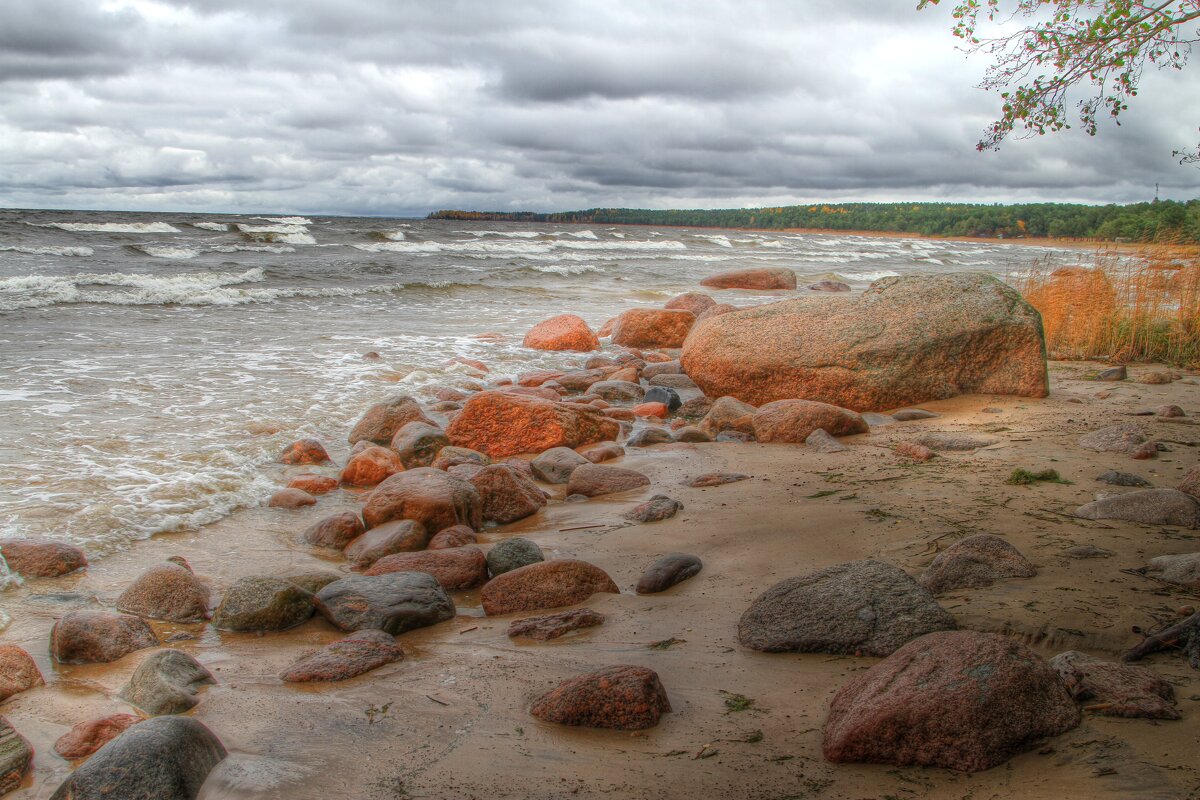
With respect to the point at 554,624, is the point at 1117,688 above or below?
above

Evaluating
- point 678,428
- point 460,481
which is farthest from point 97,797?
point 678,428

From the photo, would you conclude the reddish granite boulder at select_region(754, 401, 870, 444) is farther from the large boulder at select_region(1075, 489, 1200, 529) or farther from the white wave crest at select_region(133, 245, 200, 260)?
the white wave crest at select_region(133, 245, 200, 260)

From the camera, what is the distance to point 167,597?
3.70 metres

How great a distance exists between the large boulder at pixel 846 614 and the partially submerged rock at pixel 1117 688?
1.54ft

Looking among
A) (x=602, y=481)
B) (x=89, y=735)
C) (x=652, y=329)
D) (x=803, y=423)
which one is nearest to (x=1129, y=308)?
(x=803, y=423)

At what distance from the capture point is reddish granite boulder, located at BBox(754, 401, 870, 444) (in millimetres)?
6410

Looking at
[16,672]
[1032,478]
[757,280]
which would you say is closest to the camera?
[16,672]

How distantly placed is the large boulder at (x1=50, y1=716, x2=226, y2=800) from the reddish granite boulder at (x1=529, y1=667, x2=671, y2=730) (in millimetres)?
1019

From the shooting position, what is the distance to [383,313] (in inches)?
611

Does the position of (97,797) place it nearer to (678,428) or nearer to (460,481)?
(460,481)

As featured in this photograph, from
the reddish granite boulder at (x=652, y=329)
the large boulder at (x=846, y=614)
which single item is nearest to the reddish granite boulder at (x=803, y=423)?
the large boulder at (x=846, y=614)

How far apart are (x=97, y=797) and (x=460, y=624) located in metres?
1.61

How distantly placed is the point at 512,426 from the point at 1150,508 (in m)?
4.54

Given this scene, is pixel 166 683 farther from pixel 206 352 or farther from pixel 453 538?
pixel 206 352
